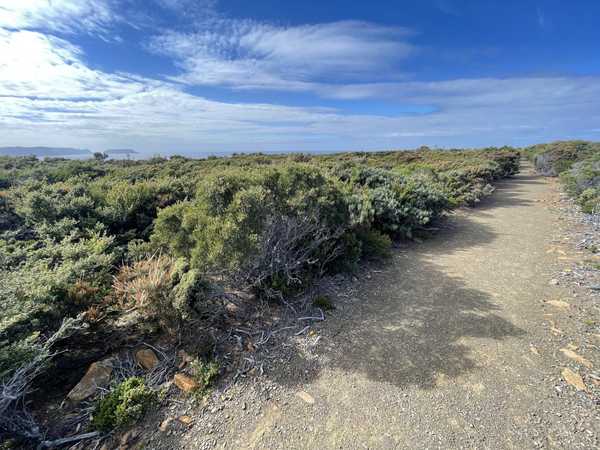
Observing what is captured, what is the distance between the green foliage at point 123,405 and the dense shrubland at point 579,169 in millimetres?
11317

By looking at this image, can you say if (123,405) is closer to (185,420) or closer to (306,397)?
(185,420)

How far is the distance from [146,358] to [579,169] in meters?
18.6

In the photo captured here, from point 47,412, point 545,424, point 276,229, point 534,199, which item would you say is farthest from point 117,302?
point 534,199

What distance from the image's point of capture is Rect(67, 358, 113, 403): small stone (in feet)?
8.40

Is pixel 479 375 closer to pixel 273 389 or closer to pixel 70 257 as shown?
pixel 273 389

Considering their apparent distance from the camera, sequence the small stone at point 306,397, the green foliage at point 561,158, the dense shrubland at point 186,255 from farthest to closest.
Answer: the green foliage at point 561,158 → the dense shrubland at point 186,255 → the small stone at point 306,397

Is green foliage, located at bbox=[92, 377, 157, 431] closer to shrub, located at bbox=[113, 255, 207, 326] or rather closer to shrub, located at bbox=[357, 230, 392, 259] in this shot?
shrub, located at bbox=[113, 255, 207, 326]

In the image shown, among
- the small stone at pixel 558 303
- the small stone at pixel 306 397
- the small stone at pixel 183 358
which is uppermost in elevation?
the small stone at pixel 558 303

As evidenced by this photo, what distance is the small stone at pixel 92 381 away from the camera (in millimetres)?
2561

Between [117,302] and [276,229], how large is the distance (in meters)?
2.15

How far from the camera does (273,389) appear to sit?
268cm

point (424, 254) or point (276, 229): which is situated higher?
point (276, 229)

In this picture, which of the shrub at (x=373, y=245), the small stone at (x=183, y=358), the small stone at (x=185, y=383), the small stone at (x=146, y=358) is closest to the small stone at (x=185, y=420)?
the small stone at (x=185, y=383)

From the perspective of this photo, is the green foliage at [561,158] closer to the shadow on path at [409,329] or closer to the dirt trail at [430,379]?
the dirt trail at [430,379]
